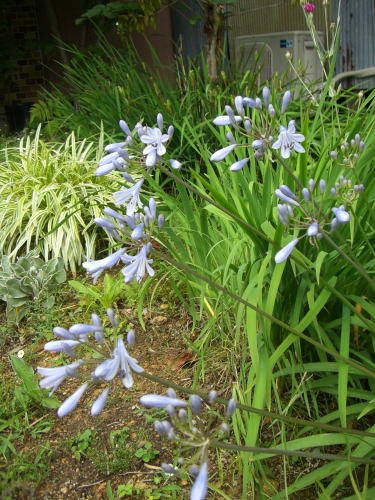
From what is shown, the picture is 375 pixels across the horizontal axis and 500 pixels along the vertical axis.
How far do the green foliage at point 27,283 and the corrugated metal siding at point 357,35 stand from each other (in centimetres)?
321

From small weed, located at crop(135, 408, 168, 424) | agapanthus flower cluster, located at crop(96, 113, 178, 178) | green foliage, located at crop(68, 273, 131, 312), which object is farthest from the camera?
green foliage, located at crop(68, 273, 131, 312)

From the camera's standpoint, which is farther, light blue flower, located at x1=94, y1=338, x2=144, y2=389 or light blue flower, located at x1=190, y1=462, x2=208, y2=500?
light blue flower, located at x1=94, y1=338, x2=144, y2=389

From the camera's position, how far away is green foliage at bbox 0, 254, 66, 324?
2893 mm

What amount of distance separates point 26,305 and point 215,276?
1122 mm

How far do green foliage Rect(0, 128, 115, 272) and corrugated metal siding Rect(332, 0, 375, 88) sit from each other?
257cm

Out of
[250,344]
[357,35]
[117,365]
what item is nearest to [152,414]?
[250,344]

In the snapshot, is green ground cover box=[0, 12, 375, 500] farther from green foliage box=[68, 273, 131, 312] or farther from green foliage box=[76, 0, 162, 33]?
green foliage box=[76, 0, 162, 33]

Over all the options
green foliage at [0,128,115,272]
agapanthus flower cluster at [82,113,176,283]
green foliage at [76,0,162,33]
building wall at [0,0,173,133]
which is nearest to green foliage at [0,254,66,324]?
green foliage at [0,128,115,272]

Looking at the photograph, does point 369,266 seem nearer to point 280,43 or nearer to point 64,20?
point 280,43

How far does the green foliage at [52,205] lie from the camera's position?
333cm

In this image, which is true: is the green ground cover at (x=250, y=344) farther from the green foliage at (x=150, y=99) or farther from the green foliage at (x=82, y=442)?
the green foliage at (x=150, y=99)

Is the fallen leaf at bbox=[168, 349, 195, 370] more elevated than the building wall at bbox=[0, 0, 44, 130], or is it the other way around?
the building wall at bbox=[0, 0, 44, 130]

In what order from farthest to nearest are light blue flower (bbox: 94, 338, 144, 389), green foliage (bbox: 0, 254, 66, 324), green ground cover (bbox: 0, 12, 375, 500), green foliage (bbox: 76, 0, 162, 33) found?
green foliage (bbox: 76, 0, 162, 33), green foliage (bbox: 0, 254, 66, 324), green ground cover (bbox: 0, 12, 375, 500), light blue flower (bbox: 94, 338, 144, 389)

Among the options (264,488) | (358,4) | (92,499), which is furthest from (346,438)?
(358,4)
